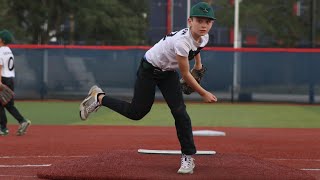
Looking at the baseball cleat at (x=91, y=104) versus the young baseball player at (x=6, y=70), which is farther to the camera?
the young baseball player at (x=6, y=70)

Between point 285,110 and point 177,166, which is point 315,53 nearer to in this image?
point 285,110

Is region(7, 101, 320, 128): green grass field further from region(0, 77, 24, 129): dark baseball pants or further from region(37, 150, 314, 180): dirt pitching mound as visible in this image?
region(37, 150, 314, 180): dirt pitching mound

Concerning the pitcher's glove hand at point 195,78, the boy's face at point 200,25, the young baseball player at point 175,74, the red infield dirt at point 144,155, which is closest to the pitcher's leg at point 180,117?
the young baseball player at point 175,74

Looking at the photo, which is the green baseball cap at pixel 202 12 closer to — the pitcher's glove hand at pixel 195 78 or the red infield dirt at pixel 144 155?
the pitcher's glove hand at pixel 195 78

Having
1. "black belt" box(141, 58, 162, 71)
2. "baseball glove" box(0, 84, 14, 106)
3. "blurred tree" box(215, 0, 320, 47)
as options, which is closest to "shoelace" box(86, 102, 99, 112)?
"black belt" box(141, 58, 162, 71)

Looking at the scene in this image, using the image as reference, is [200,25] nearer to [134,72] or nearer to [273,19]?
[134,72]

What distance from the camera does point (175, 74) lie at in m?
7.85

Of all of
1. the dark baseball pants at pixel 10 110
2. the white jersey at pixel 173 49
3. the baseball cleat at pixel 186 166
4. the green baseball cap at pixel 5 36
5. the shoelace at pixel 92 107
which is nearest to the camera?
the white jersey at pixel 173 49

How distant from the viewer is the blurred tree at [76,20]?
3406cm

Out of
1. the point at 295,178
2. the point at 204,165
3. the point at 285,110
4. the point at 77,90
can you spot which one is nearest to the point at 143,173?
the point at 204,165

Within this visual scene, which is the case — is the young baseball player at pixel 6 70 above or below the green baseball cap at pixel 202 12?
below

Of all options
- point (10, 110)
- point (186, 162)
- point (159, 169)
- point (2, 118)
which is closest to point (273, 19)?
point (2, 118)

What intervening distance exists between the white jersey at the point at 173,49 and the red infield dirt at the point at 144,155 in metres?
1.18

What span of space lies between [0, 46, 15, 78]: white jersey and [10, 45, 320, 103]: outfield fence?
11.4 metres
